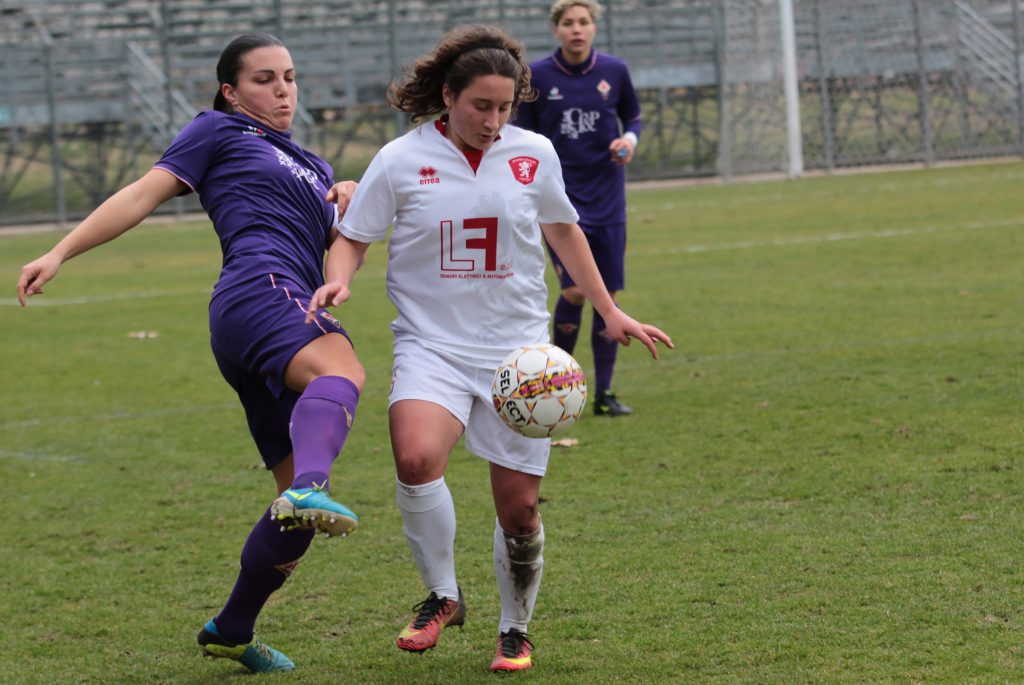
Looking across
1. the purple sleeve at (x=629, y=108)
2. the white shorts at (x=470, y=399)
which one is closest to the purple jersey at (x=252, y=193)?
the white shorts at (x=470, y=399)

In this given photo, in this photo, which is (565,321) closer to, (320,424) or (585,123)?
(585,123)

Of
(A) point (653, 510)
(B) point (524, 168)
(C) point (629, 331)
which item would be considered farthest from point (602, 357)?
(B) point (524, 168)

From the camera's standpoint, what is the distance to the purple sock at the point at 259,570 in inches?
157

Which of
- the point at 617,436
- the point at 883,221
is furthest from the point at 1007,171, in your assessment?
the point at 617,436

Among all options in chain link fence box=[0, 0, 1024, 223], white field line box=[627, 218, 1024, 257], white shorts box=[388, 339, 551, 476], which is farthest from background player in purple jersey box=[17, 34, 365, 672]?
chain link fence box=[0, 0, 1024, 223]

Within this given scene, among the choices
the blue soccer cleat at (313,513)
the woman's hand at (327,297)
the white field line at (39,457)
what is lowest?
the white field line at (39,457)

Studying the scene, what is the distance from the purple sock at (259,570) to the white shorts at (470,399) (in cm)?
48

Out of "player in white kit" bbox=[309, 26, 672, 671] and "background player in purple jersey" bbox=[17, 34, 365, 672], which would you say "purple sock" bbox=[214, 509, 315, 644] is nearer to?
"background player in purple jersey" bbox=[17, 34, 365, 672]

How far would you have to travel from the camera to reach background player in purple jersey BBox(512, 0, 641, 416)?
808cm

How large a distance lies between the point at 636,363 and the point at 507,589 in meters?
5.40

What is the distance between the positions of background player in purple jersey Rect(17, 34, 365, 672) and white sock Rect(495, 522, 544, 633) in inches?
22.8

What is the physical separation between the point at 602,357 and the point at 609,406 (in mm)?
362

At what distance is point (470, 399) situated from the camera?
4.11m

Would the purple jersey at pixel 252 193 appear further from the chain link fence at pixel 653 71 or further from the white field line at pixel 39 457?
the chain link fence at pixel 653 71
